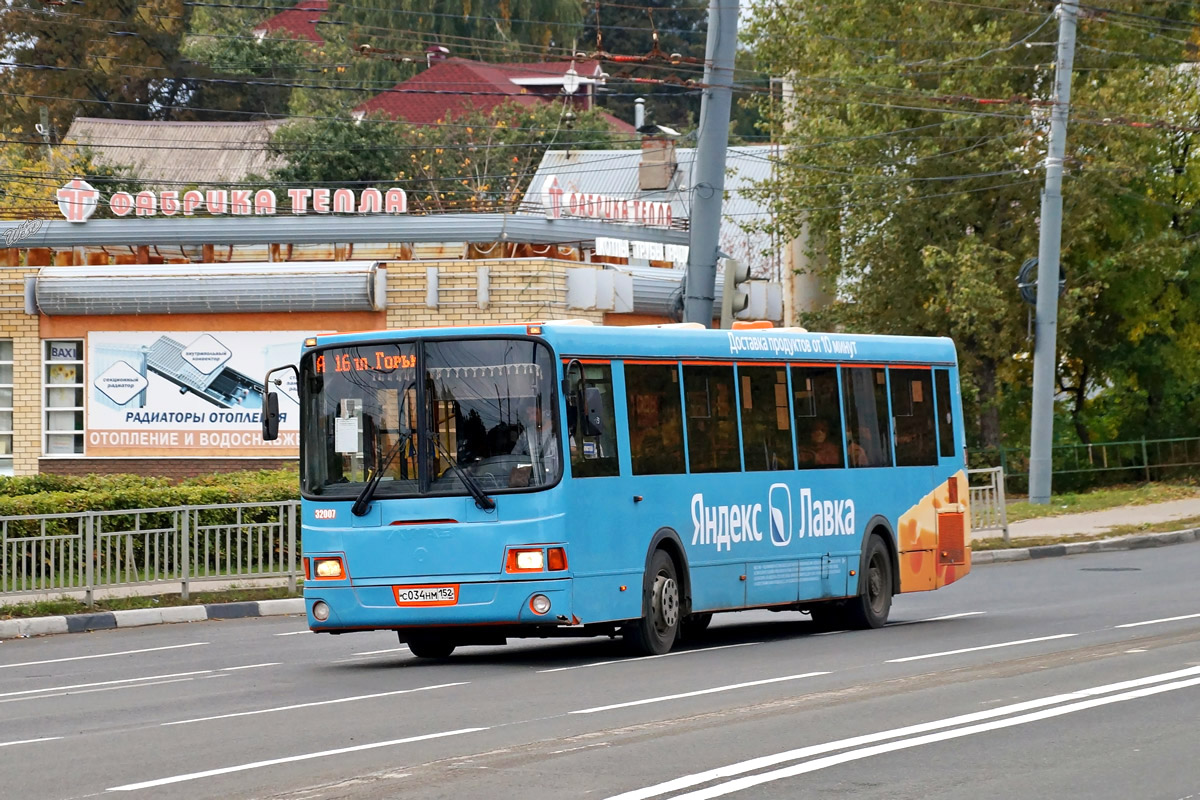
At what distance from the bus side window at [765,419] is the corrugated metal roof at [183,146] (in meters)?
52.7

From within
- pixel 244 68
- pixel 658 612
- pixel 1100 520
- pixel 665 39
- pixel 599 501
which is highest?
pixel 665 39

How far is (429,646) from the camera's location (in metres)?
15.4

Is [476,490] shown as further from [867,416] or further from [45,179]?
[45,179]

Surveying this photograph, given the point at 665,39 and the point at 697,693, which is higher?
the point at 665,39

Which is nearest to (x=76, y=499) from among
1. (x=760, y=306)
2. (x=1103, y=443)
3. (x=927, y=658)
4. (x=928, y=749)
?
(x=927, y=658)

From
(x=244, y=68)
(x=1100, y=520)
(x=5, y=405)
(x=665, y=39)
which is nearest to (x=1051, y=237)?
(x=1100, y=520)

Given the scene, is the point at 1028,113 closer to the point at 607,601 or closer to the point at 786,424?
the point at 786,424

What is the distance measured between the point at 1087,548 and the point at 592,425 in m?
16.8

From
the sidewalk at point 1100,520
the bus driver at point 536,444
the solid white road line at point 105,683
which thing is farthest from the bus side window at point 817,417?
the sidewalk at point 1100,520

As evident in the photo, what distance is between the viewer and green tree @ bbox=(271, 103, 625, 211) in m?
61.0

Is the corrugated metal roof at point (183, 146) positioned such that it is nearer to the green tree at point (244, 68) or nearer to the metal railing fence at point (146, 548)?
the green tree at point (244, 68)

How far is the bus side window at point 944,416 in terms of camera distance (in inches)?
752

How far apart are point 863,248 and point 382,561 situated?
29.0 m

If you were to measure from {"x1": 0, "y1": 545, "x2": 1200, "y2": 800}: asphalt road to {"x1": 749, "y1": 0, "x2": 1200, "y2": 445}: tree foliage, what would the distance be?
74.5 feet
